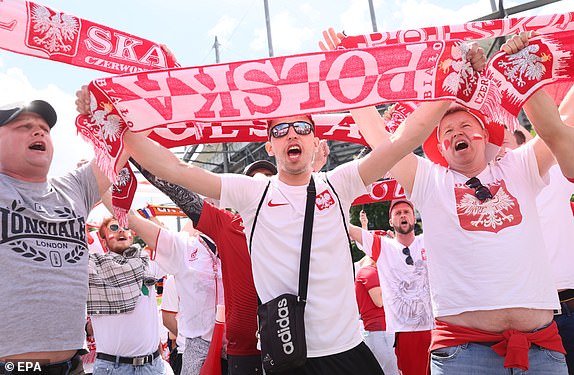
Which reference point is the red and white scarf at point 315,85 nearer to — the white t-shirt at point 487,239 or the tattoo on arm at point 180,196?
the tattoo on arm at point 180,196

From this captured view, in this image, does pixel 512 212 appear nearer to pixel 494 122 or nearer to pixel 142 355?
pixel 494 122

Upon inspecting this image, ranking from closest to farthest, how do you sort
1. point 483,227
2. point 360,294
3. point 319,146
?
point 483,227
point 319,146
point 360,294

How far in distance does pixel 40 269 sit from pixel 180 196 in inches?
44.7

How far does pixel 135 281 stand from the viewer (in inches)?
188

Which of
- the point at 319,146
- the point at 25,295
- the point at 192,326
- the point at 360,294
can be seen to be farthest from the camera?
the point at 360,294

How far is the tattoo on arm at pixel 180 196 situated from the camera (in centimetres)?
329

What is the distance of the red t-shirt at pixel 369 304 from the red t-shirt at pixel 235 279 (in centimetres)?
284

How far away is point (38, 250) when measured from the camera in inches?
99.0

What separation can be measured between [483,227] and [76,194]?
7.84ft

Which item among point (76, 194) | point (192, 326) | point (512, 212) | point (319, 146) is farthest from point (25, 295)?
point (512, 212)

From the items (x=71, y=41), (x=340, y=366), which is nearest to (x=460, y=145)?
(x=340, y=366)

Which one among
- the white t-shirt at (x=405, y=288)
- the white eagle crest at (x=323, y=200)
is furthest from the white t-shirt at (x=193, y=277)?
the white eagle crest at (x=323, y=200)

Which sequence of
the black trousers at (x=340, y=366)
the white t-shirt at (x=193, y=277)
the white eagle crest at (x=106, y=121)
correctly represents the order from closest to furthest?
the black trousers at (x=340, y=366) < the white eagle crest at (x=106, y=121) < the white t-shirt at (x=193, y=277)

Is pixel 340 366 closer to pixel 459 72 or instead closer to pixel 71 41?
pixel 459 72
